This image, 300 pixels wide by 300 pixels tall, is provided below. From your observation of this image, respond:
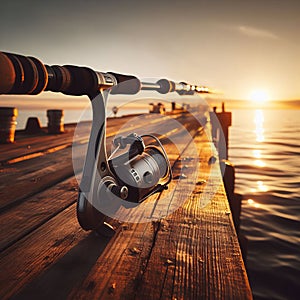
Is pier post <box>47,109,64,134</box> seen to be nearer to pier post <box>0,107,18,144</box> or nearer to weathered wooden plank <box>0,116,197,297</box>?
pier post <box>0,107,18,144</box>

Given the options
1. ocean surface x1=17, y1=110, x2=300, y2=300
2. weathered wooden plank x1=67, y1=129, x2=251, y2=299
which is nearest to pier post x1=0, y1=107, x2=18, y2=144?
ocean surface x1=17, y1=110, x2=300, y2=300

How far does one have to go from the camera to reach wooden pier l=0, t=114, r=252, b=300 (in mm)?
1412

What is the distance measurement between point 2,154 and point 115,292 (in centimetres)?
409

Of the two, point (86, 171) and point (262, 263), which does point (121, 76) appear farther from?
point (262, 263)

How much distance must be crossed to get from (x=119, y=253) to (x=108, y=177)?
1.55 feet

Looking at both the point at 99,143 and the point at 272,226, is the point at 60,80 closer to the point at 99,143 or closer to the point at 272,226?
the point at 99,143

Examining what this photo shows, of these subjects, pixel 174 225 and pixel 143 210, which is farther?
pixel 143 210

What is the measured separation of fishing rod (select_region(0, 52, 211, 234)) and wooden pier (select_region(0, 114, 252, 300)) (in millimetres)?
204

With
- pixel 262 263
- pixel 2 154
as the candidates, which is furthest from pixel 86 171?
pixel 262 263

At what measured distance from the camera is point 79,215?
177 cm

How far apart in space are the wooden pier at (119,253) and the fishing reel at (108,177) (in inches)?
6.9

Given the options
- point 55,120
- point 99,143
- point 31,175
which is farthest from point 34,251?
point 55,120

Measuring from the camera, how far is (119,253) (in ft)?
5.72

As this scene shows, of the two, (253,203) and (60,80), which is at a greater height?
(60,80)
